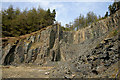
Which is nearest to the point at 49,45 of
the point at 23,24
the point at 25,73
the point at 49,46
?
the point at 49,46

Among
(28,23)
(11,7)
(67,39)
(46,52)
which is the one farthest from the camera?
(11,7)

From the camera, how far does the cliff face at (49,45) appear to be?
1869cm

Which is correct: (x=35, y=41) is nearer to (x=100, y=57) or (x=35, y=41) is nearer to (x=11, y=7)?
(x=100, y=57)

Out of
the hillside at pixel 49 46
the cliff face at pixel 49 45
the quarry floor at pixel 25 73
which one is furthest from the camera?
the cliff face at pixel 49 45

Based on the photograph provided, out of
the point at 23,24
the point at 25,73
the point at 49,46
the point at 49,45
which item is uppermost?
the point at 23,24

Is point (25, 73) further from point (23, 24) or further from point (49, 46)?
point (23, 24)

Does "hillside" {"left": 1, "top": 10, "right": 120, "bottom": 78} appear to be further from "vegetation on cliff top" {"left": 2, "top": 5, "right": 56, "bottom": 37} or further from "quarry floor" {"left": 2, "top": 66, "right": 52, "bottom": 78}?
"vegetation on cliff top" {"left": 2, "top": 5, "right": 56, "bottom": 37}

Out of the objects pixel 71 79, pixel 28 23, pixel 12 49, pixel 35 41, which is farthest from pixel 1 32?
pixel 71 79

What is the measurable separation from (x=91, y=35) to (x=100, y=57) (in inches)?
613

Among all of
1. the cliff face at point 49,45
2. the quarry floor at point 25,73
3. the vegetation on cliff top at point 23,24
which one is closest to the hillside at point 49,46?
the cliff face at point 49,45

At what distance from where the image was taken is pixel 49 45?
20.6 metres

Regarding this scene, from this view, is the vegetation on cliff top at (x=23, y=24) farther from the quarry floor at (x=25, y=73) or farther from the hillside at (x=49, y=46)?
the quarry floor at (x=25, y=73)

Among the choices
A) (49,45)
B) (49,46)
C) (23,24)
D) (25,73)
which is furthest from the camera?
(23,24)

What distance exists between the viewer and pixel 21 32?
29.4m
